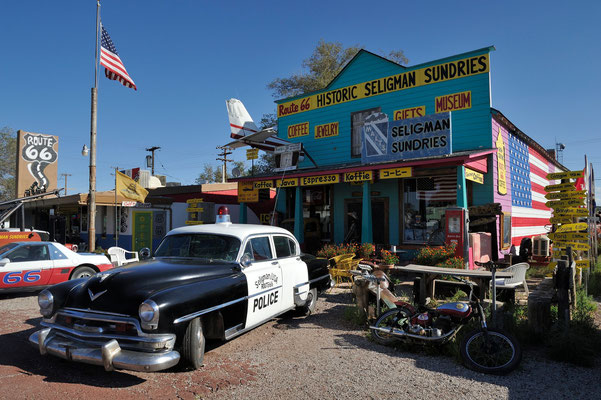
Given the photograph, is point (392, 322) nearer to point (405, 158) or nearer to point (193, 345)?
point (193, 345)

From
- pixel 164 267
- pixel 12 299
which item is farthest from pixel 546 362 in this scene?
pixel 12 299

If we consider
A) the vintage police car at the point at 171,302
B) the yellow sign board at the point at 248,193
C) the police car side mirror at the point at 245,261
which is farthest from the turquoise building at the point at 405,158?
the police car side mirror at the point at 245,261

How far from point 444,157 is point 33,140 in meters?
18.1

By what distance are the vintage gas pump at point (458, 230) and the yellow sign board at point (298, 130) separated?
7.85 meters

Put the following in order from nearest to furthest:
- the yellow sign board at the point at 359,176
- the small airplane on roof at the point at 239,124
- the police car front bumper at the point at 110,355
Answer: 1. the police car front bumper at the point at 110,355
2. the yellow sign board at the point at 359,176
3. the small airplane on roof at the point at 239,124

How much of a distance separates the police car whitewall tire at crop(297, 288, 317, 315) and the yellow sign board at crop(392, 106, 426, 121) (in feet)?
27.3

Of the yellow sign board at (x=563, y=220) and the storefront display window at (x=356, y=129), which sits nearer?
the yellow sign board at (x=563, y=220)

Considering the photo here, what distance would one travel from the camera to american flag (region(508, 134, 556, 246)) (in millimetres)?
13906

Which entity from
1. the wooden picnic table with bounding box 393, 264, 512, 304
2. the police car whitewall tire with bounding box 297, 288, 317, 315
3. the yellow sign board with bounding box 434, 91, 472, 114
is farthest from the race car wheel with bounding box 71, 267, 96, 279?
the yellow sign board with bounding box 434, 91, 472, 114

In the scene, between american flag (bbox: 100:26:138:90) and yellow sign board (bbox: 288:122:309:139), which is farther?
yellow sign board (bbox: 288:122:309:139)

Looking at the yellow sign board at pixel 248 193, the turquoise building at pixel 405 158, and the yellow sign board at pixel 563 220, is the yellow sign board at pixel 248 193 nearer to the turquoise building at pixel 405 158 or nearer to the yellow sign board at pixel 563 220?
the turquoise building at pixel 405 158

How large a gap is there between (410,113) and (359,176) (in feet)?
10.3

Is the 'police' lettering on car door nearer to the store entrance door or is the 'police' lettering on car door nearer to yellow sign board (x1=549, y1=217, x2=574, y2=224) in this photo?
yellow sign board (x1=549, y1=217, x2=574, y2=224)

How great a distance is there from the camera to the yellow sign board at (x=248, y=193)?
50.5 feet
